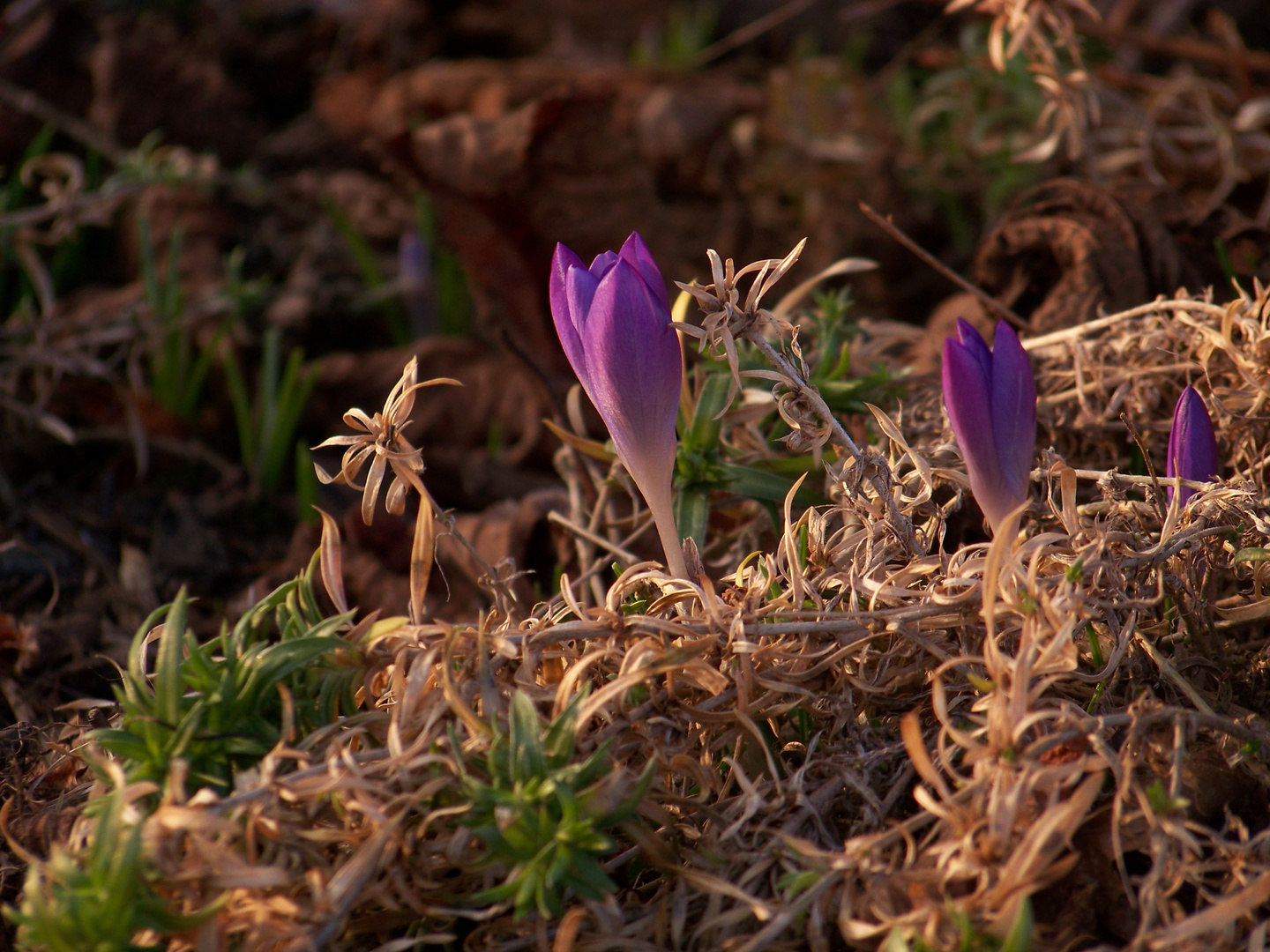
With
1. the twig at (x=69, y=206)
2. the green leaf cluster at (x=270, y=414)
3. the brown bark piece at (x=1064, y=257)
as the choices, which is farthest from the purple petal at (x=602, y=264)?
the twig at (x=69, y=206)

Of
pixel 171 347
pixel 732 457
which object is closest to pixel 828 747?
pixel 732 457

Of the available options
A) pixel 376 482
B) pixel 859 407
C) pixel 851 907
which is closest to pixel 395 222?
pixel 859 407

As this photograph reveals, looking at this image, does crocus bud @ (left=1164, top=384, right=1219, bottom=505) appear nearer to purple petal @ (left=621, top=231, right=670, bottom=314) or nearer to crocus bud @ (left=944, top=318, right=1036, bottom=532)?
crocus bud @ (left=944, top=318, right=1036, bottom=532)

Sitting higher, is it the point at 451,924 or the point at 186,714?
the point at 186,714

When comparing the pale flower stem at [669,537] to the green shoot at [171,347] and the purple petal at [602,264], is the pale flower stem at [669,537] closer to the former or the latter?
the purple petal at [602,264]

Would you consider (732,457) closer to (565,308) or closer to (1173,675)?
(565,308)

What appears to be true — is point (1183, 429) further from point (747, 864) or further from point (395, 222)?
point (395, 222)
